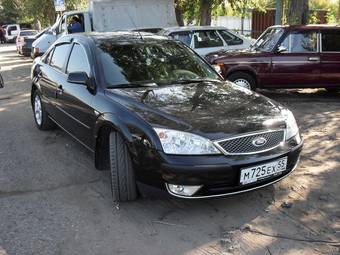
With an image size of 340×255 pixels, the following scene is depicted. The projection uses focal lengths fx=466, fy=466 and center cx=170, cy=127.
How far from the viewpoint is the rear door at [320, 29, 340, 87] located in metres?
9.66

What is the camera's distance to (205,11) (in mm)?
18109

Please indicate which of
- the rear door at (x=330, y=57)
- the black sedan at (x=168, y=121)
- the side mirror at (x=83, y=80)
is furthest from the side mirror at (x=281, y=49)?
the side mirror at (x=83, y=80)

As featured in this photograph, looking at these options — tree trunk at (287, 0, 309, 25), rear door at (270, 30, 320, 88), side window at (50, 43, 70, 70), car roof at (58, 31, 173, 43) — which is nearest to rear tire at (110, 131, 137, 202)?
car roof at (58, 31, 173, 43)

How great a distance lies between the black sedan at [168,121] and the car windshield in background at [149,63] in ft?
0.04

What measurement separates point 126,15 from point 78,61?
9.89 metres

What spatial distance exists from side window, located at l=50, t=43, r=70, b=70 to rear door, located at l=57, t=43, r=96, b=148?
0.27 m

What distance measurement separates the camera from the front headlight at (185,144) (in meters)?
3.98

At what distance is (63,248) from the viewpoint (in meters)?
3.80

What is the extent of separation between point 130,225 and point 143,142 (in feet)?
2.49

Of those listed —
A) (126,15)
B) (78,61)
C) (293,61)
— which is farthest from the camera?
(126,15)

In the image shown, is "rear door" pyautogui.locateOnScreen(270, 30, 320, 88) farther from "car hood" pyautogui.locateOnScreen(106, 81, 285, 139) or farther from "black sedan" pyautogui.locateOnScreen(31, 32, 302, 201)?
"car hood" pyautogui.locateOnScreen(106, 81, 285, 139)

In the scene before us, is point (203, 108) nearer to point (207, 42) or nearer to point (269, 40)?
point (269, 40)

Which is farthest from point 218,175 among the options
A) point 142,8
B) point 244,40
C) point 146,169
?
point 142,8

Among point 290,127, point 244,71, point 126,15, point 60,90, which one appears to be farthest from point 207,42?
point 290,127
